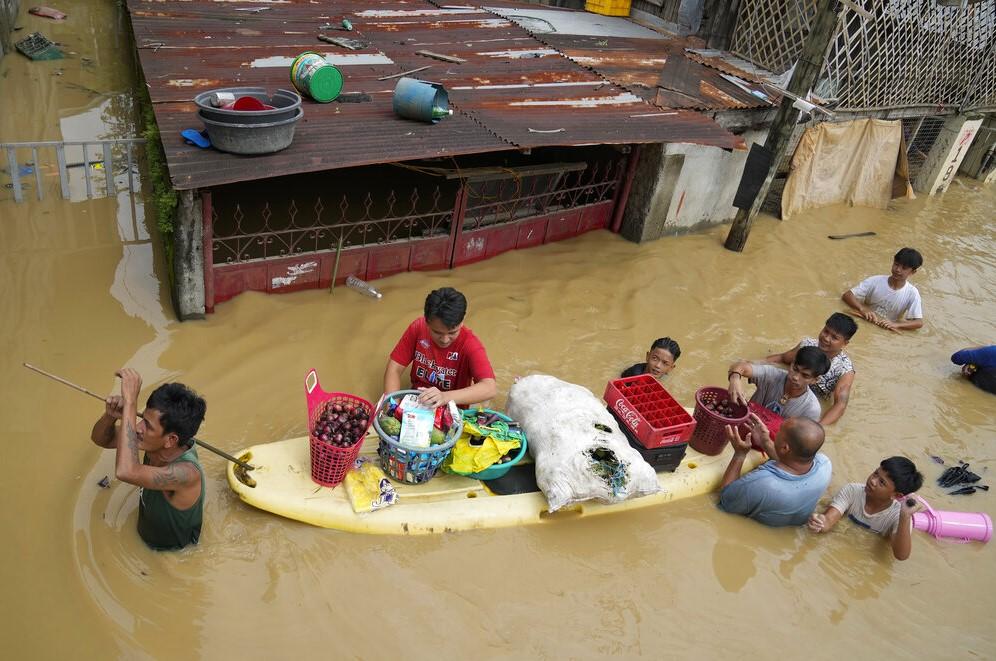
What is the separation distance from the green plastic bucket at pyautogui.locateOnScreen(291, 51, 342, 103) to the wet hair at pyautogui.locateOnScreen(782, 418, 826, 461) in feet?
15.7

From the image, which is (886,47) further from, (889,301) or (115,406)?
(115,406)

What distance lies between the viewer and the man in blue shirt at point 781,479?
15.5 feet

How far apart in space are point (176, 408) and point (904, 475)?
460 cm

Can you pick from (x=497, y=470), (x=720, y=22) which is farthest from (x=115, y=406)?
(x=720, y=22)

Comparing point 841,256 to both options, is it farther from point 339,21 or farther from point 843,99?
point 339,21

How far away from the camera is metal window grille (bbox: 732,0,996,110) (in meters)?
9.68

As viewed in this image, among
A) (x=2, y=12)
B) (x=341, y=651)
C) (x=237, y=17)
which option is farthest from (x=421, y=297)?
(x=2, y=12)

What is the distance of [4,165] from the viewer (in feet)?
26.7

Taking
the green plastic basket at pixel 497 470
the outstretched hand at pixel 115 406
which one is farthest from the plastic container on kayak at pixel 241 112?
the green plastic basket at pixel 497 470

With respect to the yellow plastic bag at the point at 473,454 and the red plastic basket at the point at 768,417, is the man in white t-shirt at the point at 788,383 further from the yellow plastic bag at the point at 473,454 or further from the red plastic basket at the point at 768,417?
the yellow plastic bag at the point at 473,454

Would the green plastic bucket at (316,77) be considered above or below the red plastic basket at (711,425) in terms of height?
A: above

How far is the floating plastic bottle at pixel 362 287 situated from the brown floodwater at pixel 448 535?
14 cm

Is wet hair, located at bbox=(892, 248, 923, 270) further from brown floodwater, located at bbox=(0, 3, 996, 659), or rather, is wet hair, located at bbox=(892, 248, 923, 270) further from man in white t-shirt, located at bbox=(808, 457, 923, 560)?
man in white t-shirt, located at bbox=(808, 457, 923, 560)

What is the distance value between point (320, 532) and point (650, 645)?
2.18m
